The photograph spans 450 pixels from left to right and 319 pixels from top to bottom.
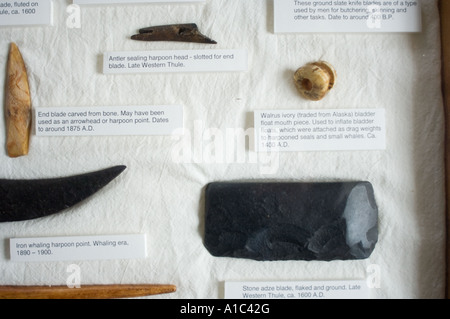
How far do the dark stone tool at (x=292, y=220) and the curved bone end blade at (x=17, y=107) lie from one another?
1.49ft

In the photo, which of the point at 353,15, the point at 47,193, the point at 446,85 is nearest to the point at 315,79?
the point at 353,15

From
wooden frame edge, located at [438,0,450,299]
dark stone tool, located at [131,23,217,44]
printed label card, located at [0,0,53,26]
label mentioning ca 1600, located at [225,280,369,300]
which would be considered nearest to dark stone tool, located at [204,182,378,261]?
label mentioning ca 1600, located at [225,280,369,300]

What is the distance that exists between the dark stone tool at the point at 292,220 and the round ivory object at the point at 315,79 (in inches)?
8.3

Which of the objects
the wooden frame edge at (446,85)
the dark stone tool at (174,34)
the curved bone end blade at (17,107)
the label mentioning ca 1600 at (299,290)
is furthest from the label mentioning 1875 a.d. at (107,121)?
the wooden frame edge at (446,85)

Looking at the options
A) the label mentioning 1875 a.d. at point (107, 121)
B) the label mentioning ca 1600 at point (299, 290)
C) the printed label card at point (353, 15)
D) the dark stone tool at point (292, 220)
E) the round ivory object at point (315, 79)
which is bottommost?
the label mentioning ca 1600 at point (299, 290)

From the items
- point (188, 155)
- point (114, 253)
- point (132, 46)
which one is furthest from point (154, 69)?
point (114, 253)

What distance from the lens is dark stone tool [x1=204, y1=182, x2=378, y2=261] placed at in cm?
80

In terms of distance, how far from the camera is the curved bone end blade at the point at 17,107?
82 cm

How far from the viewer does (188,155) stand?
0.83 meters

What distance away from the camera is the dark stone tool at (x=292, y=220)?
0.80m

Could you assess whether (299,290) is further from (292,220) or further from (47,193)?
(47,193)

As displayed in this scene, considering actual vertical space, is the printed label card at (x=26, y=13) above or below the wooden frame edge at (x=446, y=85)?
above

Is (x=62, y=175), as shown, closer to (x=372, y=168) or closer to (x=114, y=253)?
Answer: (x=114, y=253)

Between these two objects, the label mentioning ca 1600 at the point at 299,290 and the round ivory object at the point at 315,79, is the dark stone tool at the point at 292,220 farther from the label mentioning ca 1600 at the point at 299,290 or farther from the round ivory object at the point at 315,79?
the round ivory object at the point at 315,79
